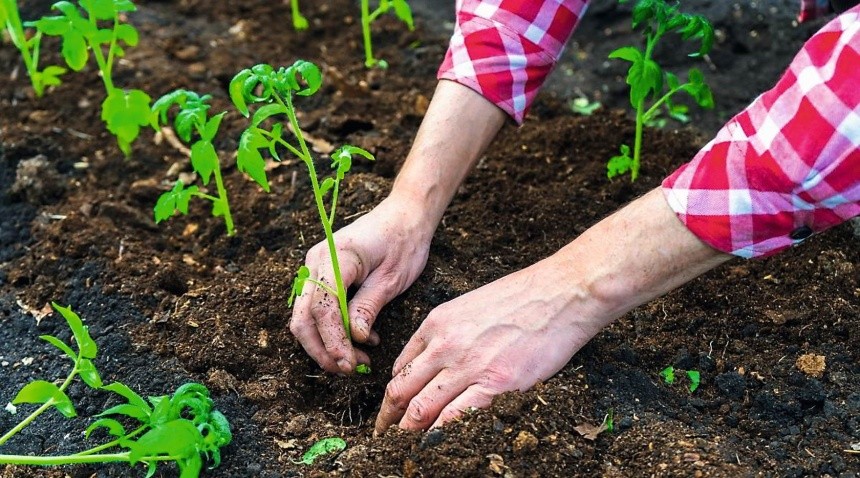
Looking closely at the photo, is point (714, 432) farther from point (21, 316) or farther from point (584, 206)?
point (21, 316)

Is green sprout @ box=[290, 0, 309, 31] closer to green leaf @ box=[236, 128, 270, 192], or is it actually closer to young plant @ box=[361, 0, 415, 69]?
young plant @ box=[361, 0, 415, 69]

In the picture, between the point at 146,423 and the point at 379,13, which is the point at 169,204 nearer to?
the point at 146,423

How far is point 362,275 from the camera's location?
7.60 feet

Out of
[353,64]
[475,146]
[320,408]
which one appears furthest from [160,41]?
[320,408]

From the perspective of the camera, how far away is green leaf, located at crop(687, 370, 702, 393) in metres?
2.19

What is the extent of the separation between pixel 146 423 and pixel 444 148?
1.00 metres

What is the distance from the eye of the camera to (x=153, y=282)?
2.61m

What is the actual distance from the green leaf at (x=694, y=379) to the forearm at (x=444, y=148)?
0.73 metres

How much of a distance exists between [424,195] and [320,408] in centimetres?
59

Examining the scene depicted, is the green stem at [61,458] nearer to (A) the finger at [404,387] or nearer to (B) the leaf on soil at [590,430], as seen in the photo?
(A) the finger at [404,387]

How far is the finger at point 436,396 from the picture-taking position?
6.58ft

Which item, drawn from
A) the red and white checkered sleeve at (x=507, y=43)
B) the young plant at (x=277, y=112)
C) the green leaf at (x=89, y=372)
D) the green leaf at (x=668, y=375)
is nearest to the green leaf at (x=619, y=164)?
the red and white checkered sleeve at (x=507, y=43)

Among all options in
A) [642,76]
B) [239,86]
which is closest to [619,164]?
[642,76]

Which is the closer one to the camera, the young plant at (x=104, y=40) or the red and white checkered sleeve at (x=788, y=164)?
the red and white checkered sleeve at (x=788, y=164)
